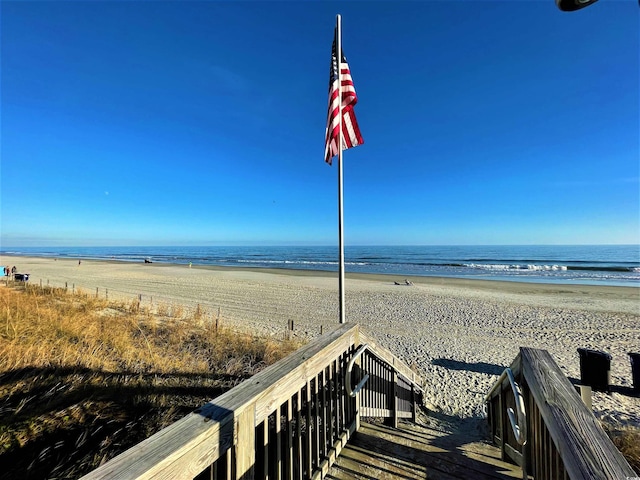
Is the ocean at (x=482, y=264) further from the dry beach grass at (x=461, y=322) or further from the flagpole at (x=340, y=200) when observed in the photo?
the flagpole at (x=340, y=200)

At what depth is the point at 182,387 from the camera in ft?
14.6

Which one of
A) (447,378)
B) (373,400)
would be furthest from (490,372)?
(373,400)

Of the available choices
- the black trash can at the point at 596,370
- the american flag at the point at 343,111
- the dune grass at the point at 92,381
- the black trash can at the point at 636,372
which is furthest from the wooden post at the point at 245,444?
the black trash can at the point at 636,372

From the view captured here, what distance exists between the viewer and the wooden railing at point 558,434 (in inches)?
47.6

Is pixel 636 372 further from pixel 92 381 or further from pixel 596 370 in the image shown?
pixel 92 381

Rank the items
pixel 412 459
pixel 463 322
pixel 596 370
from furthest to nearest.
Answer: pixel 463 322 < pixel 596 370 < pixel 412 459

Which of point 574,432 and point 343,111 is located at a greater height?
point 343,111

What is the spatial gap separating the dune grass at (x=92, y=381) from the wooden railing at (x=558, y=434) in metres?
3.31

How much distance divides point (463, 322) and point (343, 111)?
11.0 meters

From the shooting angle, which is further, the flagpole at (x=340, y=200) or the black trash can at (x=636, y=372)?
the black trash can at (x=636, y=372)

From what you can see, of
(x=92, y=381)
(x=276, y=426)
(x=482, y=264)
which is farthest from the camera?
(x=482, y=264)

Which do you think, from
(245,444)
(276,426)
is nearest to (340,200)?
(276,426)

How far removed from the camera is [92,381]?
4.09m

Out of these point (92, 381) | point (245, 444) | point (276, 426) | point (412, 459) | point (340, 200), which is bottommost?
point (412, 459)
